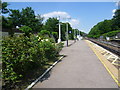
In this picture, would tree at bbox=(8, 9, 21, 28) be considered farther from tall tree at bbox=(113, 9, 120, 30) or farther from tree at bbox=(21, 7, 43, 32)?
tall tree at bbox=(113, 9, 120, 30)

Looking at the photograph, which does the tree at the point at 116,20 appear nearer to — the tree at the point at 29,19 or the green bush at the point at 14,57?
the tree at the point at 29,19

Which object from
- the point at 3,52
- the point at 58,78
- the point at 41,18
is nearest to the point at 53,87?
the point at 58,78

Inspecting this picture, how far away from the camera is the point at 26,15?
2179 inches

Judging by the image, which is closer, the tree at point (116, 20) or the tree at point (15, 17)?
the tree at point (15, 17)

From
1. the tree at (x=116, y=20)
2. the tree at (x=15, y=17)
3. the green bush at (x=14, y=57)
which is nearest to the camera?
the green bush at (x=14, y=57)

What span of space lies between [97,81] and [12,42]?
3.96 m

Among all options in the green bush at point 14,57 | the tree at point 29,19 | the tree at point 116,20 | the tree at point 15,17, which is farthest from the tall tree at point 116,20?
the green bush at point 14,57

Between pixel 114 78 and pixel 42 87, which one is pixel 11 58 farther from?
pixel 114 78

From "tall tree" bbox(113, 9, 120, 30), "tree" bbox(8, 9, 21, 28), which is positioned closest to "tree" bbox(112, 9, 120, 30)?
"tall tree" bbox(113, 9, 120, 30)

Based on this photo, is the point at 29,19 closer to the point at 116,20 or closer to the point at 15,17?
the point at 15,17

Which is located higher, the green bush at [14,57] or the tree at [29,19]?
the tree at [29,19]

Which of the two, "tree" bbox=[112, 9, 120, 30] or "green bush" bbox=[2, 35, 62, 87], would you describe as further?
"tree" bbox=[112, 9, 120, 30]

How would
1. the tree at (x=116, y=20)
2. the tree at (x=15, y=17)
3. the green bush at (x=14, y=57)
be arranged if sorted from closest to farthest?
1. the green bush at (x=14, y=57)
2. the tree at (x=15, y=17)
3. the tree at (x=116, y=20)

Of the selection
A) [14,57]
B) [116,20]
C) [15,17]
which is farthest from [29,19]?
[116,20]
